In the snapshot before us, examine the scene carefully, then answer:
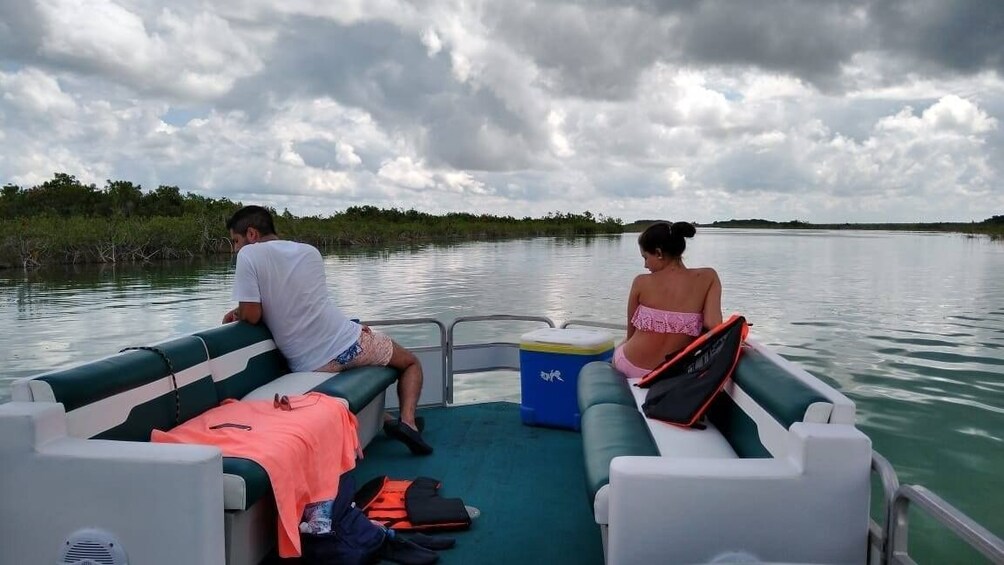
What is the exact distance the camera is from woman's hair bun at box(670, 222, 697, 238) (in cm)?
330

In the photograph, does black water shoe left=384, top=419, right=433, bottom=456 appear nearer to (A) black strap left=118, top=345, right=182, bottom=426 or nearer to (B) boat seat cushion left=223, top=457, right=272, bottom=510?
(A) black strap left=118, top=345, right=182, bottom=426

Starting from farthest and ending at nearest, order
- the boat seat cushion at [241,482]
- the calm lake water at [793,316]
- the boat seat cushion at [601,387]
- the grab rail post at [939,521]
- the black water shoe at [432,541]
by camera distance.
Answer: the calm lake water at [793,316]
the boat seat cushion at [601,387]
the black water shoe at [432,541]
the boat seat cushion at [241,482]
the grab rail post at [939,521]

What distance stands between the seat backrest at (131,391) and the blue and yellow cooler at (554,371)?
1841 mm

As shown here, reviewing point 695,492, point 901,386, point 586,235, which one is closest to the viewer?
point 695,492

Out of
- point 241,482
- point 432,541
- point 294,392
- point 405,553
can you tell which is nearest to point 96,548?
point 241,482

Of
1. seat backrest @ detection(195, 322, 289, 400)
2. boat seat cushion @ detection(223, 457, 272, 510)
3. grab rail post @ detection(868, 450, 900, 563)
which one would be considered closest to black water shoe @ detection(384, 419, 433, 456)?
seat backrest @ detection(195, 322, 289, 400)

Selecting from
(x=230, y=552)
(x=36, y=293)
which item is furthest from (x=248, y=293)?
(x=36, y=293)

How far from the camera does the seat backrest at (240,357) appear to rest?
124 inches

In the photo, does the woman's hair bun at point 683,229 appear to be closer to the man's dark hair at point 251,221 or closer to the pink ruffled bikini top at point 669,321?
the pink ruffled bikini top at point 669,321

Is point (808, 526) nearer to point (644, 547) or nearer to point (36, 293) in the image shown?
point (644, 547)

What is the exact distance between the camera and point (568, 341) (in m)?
4.13

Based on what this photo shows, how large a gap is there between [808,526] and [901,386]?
7575 millimetres

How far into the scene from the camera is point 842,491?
1.88 metres

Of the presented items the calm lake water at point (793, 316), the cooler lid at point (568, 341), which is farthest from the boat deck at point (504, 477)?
the calm lake water at point (793, 316)
